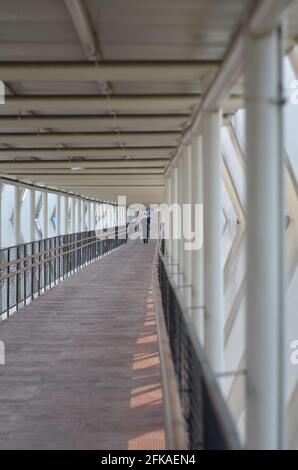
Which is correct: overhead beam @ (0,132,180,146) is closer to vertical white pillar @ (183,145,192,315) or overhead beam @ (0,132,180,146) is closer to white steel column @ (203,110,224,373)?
vertical white pillar @ (183,145,192,315)

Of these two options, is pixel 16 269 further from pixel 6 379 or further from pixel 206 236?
pixel 206 236

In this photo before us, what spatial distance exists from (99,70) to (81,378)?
78.8 inches

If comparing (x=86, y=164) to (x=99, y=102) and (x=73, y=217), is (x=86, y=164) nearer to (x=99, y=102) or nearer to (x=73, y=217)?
(x=99, y=102)

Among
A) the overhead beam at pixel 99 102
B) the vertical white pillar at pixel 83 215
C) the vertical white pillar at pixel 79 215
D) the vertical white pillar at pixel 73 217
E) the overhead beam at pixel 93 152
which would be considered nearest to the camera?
the overhead beam at pixel 99 102

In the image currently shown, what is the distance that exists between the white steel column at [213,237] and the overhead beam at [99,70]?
0.83ft

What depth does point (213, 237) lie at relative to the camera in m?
2.75

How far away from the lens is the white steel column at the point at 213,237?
2617 mm

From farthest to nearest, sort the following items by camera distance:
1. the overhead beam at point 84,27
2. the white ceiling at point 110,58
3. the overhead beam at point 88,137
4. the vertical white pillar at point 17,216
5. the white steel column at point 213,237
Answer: the vertical white pillar at point 17,216
the overhead beam at point 88,137
the white steel column at point 213,237
the white ceiling at point 110,58
the overhead beam at point 84,27

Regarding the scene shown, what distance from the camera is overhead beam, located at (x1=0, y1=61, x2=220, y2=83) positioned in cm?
266

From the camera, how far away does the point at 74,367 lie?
4098 mm

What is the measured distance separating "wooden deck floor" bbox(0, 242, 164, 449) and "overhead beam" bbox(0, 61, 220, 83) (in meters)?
1.66

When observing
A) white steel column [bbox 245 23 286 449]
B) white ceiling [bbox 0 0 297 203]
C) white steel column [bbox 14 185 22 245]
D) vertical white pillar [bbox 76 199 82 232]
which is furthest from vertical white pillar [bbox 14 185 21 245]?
white steel column [bbox 245 23 286 449]

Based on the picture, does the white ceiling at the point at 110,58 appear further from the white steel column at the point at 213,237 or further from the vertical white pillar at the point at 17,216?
the vertical white pillar at the point at 17,216

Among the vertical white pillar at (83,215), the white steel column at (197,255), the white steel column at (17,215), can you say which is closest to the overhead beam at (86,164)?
the white steel column at (17,215)
